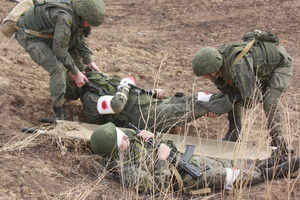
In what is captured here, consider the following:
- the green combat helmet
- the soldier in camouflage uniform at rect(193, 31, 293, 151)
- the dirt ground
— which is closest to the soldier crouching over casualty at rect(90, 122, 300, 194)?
the green combat helmet

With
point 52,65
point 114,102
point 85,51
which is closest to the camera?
point 114,102

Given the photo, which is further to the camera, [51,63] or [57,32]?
[51,63]

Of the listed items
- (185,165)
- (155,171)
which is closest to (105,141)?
(155,171)

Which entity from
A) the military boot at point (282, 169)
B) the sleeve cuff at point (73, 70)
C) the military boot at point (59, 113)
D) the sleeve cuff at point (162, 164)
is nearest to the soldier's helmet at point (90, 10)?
the sleeve cuff at point (73, 70)

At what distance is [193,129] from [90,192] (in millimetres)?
2352

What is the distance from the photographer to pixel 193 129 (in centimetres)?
564

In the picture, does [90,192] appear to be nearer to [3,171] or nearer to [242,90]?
[3,171]

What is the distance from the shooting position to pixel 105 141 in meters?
3.89

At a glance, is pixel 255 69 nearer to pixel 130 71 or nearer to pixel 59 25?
pixel 59 25

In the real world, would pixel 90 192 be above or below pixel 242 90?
below

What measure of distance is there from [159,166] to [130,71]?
3306mm

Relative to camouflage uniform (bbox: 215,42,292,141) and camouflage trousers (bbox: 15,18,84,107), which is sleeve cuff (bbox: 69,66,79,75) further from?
camouflage uniform (bbox: 215,42,292,141)

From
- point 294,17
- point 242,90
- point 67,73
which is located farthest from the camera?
point 294,17

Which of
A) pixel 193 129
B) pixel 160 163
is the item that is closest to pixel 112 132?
pixel 160 163
